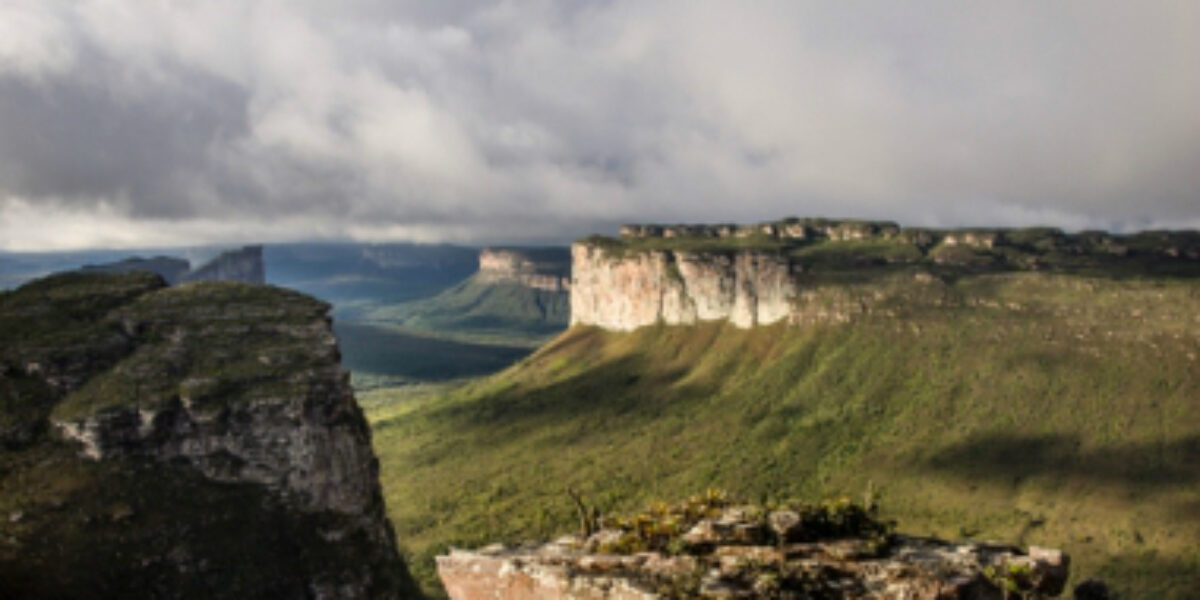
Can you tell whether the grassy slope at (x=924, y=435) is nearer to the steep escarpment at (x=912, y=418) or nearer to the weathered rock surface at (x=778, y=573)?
the steep escarpment at (x=912, y=418)

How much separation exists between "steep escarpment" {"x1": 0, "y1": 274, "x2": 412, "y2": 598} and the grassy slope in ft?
90.3

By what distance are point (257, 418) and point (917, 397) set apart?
396 feet

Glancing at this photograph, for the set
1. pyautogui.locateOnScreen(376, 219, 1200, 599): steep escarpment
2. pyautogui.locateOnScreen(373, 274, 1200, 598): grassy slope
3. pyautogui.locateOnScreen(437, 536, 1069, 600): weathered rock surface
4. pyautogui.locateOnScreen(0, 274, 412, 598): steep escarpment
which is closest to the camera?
pyautogui.locateOnScreen(437, 536, 1069, 600): weathered rock surface

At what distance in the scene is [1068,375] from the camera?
119438 mm

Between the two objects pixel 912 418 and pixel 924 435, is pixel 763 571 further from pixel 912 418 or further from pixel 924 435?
pixel 912 418

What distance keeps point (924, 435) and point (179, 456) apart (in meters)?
116

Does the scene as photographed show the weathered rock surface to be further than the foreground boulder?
No

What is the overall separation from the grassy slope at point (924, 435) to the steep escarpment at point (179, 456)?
27510 millimetres

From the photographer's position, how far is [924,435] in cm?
12012

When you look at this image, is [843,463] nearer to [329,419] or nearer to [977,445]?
[977,445]

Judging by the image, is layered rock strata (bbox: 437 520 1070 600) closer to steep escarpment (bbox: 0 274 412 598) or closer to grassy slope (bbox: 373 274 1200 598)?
steep escarpment (bbox: 0 274 412 598)

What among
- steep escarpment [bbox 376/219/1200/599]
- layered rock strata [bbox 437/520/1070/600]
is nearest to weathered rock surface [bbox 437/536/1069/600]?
layered rock strata [bbox 437/520/1070/600]

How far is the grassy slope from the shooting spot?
305ft

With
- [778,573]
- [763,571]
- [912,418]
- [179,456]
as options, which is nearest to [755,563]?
[763,571]
